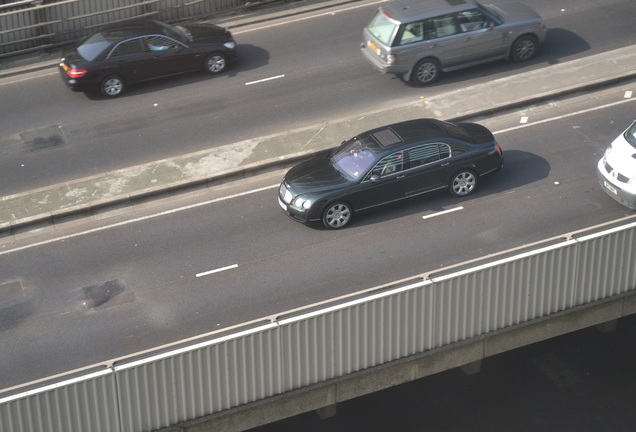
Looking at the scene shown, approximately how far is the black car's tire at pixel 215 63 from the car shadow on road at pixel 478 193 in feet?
24.5

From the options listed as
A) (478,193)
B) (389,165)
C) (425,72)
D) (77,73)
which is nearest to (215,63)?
(77,73)

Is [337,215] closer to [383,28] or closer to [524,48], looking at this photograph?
[383,28]

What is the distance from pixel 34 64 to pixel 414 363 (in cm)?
1554

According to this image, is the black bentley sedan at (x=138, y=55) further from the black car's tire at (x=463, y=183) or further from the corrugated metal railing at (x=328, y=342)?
the corrugated metal railing at (x=328, y=342)

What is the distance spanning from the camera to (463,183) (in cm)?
1798

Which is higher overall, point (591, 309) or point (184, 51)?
point (184, 51)

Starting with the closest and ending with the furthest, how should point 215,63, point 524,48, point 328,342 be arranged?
point 328,342 < point 524,48 < point 215,63

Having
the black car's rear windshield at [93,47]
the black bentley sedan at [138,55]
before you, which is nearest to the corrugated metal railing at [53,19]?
the black bentley sedan at [138,55]

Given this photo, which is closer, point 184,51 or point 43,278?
point 43,278

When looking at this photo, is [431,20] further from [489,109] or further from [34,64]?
[34,64]

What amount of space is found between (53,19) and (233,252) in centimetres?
1169

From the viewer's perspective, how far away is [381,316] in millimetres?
12820

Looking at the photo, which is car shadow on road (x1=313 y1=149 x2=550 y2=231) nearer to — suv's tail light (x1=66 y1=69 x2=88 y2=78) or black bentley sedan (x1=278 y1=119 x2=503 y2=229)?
black bentley sedan (x1=278 y1=119 x2=503 y2=229)

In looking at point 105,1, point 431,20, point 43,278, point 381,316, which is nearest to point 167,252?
point 43,278
